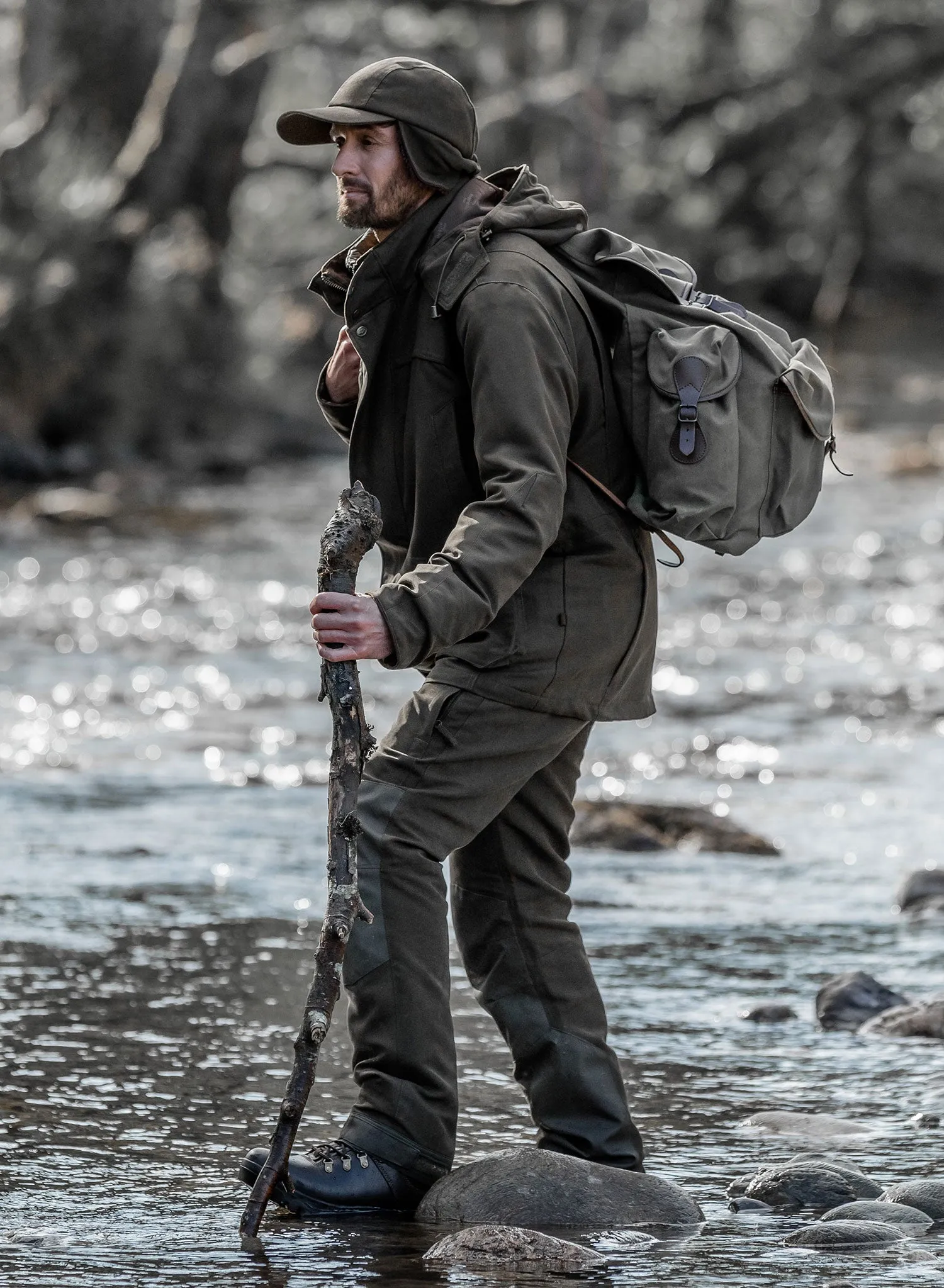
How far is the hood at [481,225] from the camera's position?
12.7 feet

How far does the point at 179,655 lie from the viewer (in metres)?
12.2

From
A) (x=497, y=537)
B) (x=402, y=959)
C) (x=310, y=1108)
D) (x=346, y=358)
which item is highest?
(x=346, y=358)

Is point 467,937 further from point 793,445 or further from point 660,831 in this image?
point 660,831

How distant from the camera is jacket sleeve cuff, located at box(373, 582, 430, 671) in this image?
3613mm

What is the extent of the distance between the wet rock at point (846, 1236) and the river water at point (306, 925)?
0.16 ft

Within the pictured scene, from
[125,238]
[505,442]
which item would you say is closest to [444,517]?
[505,442]

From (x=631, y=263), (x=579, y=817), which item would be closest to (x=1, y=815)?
(x=579, y=817)

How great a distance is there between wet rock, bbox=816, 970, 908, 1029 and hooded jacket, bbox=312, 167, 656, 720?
161cm

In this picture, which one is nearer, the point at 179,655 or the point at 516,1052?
the point at 516,1052

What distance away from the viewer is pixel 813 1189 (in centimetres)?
410

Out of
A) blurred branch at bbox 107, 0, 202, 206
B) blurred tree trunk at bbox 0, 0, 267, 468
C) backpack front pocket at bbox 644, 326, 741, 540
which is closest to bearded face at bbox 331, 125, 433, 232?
backpack front pocket at bbox 644, 326, 741, 540

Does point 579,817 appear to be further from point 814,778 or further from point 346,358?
point 346,358

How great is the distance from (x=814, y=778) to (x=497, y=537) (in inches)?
219

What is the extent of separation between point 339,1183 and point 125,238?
814 inches
